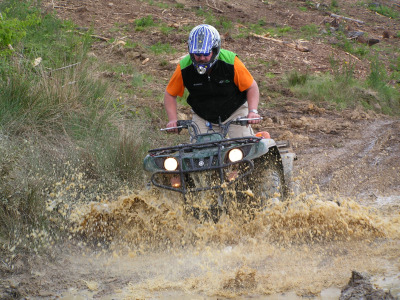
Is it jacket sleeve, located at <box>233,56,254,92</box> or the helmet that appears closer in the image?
the helmet

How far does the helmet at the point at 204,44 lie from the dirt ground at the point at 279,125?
1906 mm

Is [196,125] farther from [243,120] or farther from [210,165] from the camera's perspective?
[210,165]

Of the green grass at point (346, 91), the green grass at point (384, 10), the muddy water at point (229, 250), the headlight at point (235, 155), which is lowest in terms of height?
the muddy water at point (229, 250)

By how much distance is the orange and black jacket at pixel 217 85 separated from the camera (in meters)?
6.02

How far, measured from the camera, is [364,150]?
9.51 metres

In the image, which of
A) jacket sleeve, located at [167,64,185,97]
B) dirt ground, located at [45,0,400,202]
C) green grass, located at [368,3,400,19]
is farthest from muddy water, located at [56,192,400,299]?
green grass, located at [368,3,400,19]

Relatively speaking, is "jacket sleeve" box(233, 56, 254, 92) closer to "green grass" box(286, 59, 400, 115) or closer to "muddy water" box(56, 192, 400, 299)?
"muddy water" box(56, 192, 400, 299)

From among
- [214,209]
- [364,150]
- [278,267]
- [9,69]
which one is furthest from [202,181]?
[364,150]

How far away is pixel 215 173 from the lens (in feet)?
17.4

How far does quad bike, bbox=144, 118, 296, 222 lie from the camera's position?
5199 mm

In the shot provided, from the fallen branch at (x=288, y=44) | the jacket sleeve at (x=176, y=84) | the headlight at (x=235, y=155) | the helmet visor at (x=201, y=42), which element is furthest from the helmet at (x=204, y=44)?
the fallen branch at (x=288, y=44)

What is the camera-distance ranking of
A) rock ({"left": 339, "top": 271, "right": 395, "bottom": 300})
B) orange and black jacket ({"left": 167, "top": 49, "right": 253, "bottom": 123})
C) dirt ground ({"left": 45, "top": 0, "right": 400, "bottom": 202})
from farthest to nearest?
dirt ground ({"left": 45, "top": 0, "right": 400, "bottom": 202}) → orange and black jacket ({"left": 167, "top": 49, "right": 253, "bottom": 123}) → rock ({"left": 339, "top": 271, "right": 395, "bottom": 300})

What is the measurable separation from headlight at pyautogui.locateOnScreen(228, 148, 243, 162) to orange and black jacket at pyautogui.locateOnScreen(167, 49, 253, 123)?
856mm

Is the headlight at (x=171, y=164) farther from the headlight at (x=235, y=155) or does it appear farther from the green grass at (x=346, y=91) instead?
the green grass at (x=346, y=91)
